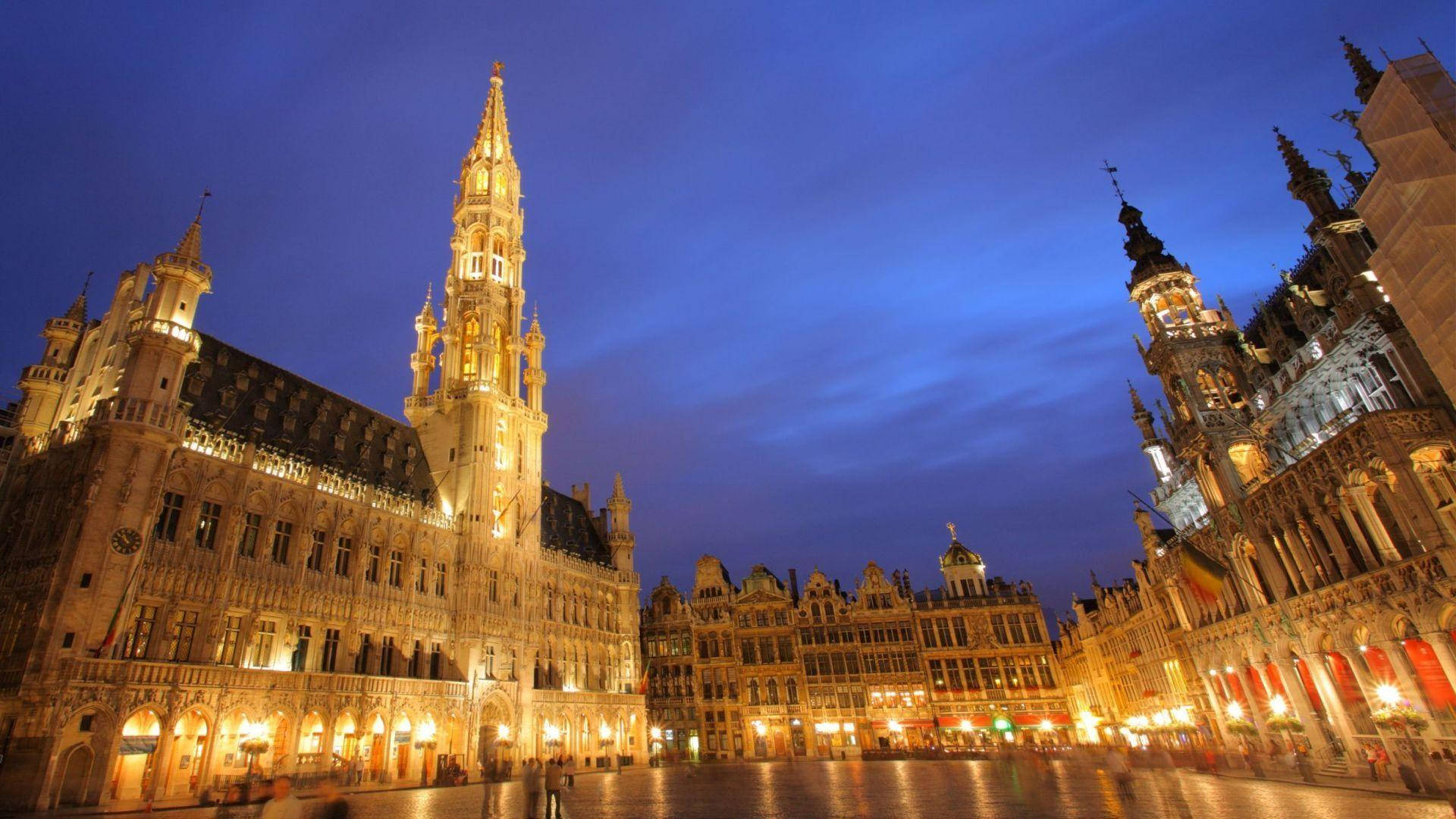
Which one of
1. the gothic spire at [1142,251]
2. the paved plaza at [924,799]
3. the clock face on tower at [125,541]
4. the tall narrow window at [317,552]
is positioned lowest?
the paved plaza at [924,799]

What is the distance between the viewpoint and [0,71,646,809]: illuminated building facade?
27484 mm

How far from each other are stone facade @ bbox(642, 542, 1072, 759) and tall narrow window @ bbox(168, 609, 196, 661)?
1548 inches

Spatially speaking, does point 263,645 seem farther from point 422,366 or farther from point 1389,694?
point 1389,694

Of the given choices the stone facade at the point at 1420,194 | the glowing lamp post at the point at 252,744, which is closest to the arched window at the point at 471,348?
the glowing lamp post at the point at 252,744

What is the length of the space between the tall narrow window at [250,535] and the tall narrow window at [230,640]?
3.10 m

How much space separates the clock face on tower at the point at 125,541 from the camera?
1121 inches

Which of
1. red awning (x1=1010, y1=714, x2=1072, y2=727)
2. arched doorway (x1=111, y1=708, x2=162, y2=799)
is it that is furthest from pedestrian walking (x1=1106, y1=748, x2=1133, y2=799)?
red awning (x1=1010, y1=714, x2=1072, y2=727)

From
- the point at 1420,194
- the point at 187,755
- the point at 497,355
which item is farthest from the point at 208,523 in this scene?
the point at 1420,194

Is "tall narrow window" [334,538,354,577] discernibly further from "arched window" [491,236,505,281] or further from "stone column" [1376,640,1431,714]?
"stone column" [1376,640,1431,714]

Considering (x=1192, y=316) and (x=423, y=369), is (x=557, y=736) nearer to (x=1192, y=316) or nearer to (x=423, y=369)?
(x=423, y=369)

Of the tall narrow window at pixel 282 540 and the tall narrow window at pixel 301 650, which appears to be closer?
the tall narrow window at pixel 301 650

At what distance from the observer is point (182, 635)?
100 feet

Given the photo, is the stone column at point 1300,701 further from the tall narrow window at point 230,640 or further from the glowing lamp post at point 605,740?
the tall narrow window at point 230,640

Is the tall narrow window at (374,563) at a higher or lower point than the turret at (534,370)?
lower
